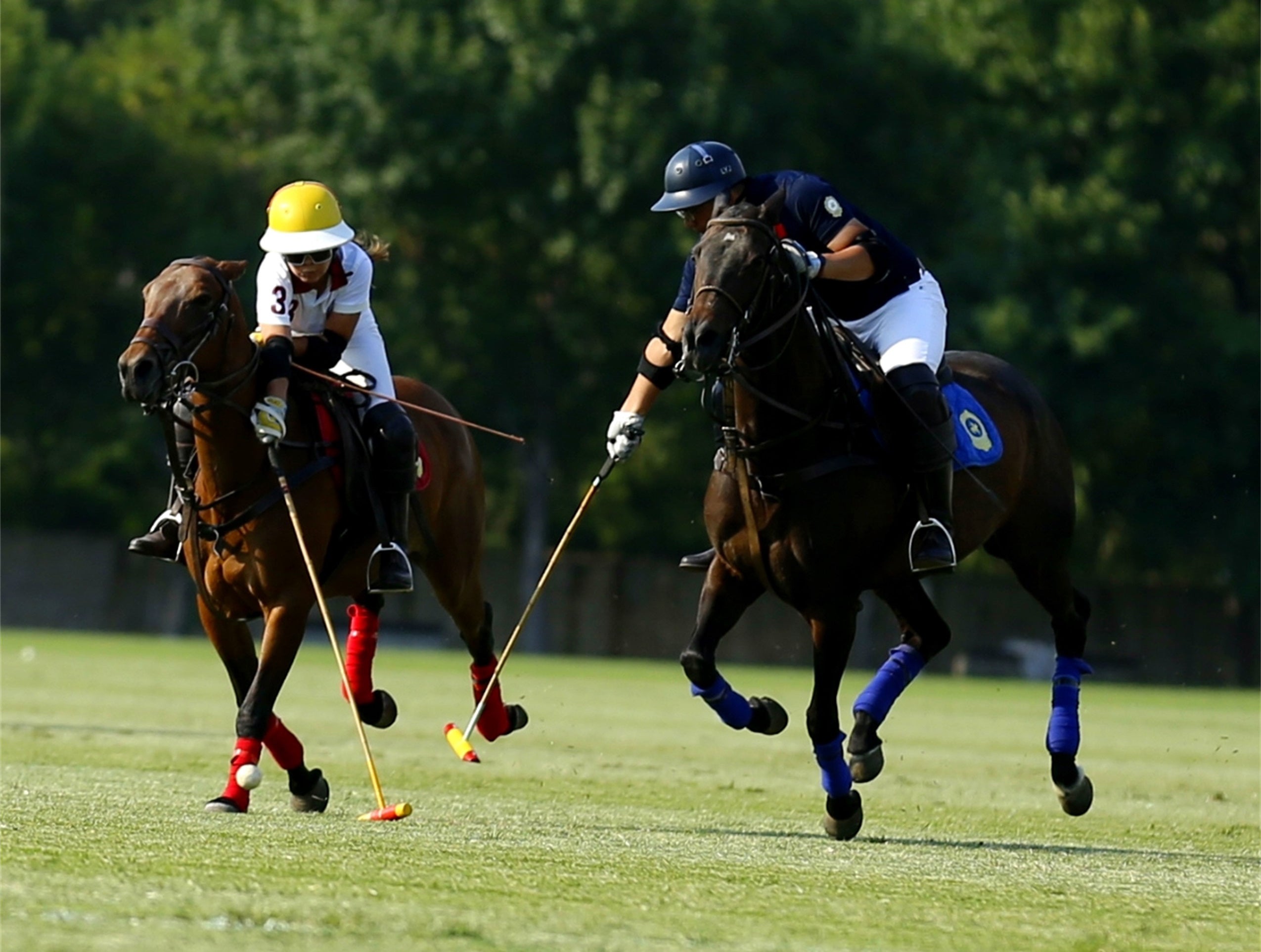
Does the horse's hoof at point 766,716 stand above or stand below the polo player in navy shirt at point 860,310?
below

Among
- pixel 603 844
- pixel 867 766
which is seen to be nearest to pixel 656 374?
pixel 867 766

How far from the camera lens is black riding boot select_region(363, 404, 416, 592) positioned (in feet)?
30.2

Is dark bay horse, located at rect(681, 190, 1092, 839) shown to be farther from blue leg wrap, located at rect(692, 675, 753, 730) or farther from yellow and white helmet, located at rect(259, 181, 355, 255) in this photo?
yellow and white helmet, located at rect(259, 181, 355, 255)

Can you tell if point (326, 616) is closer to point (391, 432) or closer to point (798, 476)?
point (391, 432)

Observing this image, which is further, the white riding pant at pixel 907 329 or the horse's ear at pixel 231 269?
the white riding pant at pixel 907 329

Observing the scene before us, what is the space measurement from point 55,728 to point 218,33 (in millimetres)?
24184

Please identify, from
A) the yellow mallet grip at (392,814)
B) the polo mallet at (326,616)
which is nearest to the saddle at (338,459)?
the polo mallet at (326,616)

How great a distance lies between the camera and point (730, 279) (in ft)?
25.6

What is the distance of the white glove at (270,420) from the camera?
8.50 metres

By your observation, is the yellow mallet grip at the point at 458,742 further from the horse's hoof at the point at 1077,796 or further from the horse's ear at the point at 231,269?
the horse's hoof at the point at 1077,796

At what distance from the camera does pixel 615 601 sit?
1415 inches

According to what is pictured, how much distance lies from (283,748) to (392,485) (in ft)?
3.88

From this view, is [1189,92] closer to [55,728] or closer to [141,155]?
[141,155]

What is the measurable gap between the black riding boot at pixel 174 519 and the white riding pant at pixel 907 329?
256 cm
